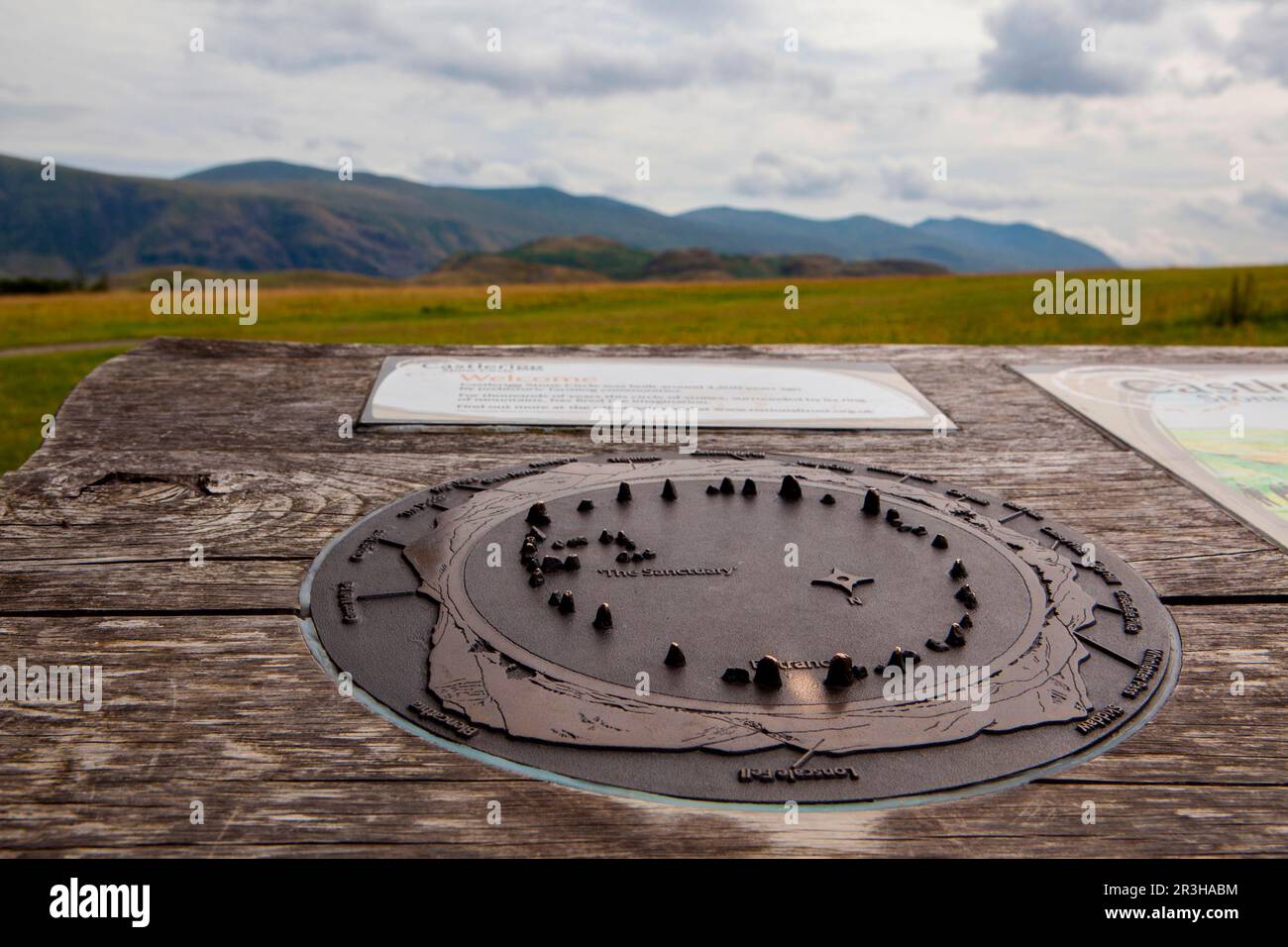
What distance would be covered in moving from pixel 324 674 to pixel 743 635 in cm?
110

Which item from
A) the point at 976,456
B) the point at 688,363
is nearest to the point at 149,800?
the point at 976,456

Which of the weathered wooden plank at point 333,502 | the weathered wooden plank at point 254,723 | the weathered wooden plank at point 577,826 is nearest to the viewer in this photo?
the weathered wooden plank at point 577,826

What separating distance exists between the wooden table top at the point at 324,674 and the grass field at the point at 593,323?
9.91 ft

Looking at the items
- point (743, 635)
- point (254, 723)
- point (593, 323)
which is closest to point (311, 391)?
point (254, 723)

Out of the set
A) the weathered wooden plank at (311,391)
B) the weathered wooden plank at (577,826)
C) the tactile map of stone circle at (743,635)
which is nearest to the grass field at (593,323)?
the weathered wooden plank at (311,391)

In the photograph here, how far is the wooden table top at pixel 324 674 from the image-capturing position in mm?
1846

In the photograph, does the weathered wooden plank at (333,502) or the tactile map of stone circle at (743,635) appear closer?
the tactile map of stone circle at (743,635)

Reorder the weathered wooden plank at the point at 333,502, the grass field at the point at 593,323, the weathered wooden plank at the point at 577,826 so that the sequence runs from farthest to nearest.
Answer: the grass field at the point at 593,323
the weathered wooden plank at the point at 333,502
the weathered wooden plank at the point at 577,826

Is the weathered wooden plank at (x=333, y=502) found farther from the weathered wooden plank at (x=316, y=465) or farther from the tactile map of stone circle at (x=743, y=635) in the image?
the tactile map of stone circle at (x=743, y=635)

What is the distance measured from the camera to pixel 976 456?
13.7 feet

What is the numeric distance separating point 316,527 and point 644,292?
67.8ft

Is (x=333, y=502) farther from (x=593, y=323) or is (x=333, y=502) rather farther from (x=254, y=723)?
(x=593, y=323)

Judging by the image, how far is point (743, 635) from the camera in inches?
97.2

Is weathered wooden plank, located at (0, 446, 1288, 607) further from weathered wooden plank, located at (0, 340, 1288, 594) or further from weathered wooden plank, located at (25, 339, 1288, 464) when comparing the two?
weathered wooden plank, located at (25, 339, 1288, 464)
